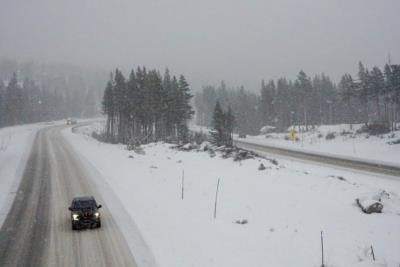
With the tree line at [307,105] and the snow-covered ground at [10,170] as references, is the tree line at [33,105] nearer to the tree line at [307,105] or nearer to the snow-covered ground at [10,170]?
the snow-covered ground at [10,170]

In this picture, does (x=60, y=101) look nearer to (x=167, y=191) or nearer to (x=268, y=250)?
(x=167, y=191)

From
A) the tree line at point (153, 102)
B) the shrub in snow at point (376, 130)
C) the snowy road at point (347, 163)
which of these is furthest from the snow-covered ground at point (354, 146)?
the tree line at point (153, 102)

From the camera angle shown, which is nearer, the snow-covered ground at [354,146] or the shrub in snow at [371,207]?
the shrub in snow at [371,207]

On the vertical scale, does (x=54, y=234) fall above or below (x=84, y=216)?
below

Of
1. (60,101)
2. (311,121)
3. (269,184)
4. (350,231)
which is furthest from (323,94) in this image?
(60,101)

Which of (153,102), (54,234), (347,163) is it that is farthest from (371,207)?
(153,102)

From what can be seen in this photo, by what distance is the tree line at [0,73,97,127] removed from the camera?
115 meters

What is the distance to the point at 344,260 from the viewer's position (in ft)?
43.3

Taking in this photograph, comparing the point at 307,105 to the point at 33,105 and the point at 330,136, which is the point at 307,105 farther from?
the point at 33,105

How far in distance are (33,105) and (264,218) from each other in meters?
142

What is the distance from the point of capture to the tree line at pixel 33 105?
115 m

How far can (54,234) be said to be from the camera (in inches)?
668

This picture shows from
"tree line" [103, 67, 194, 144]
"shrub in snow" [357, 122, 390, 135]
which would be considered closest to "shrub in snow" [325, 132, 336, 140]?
"shrub in snow" [357, 122, 390, 135]

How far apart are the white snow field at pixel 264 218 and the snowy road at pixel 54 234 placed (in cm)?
189
